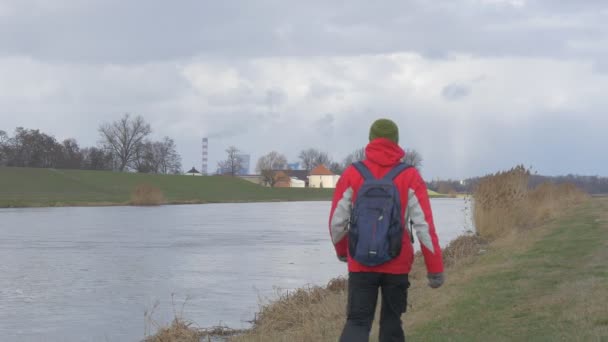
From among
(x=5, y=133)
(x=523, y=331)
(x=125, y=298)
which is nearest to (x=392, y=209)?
(x=523, y=331)

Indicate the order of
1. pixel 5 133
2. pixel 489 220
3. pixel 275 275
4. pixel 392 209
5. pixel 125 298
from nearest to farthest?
pixel 392 209
pixel 125 298
pixel 275 275
pixel 489 220
pixel 5 133

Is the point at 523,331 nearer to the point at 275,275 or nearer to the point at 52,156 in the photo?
the point at 275,275

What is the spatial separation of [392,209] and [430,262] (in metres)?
0.47

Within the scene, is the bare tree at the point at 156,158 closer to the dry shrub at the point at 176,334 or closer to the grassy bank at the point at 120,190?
the grassy bank at the point at 120,190

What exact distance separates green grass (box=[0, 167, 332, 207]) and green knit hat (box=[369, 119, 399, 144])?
5552 cm

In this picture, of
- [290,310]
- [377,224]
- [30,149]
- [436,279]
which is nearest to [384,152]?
[377,224]

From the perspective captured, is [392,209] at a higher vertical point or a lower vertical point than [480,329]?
higher

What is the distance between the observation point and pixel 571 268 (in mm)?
11922

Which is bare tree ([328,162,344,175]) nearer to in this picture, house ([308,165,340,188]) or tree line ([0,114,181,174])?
house ([308,165,340,188])

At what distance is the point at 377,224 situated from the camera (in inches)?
201

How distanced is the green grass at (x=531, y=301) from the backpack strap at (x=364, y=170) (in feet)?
8.43

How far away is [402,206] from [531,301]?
458 centimetres

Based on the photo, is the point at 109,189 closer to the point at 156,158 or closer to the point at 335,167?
the point at 156,158

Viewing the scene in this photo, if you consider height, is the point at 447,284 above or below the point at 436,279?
below
